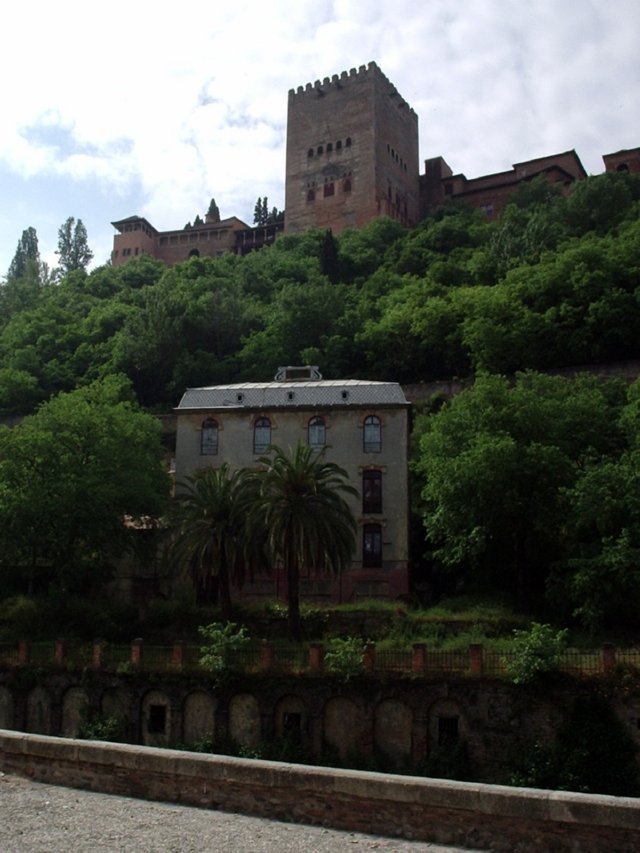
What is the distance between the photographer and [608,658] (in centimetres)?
2508

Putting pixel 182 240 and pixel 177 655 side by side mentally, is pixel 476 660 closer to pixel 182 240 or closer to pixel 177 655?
pixel 177 655

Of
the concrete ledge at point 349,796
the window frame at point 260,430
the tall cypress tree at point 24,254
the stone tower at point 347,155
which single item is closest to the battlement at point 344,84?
the stone tower at point 347,155

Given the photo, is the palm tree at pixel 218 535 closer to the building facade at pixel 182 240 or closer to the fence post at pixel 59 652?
the fence post at pixel 59 652

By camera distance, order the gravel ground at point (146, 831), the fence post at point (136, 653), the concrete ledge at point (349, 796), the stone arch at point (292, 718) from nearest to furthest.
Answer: the concrete ledge at point (349, 796), the gravel ground at point (146, 831), the stone arch at point (292, 718), the fence post at point (136, 653)

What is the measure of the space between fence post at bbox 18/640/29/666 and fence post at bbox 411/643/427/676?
1359cm

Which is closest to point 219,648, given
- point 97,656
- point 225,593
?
point 97,656

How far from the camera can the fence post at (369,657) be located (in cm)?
2733

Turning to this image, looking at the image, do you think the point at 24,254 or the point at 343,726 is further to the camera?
the point at 24,254

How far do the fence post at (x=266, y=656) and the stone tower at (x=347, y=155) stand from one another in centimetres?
7521

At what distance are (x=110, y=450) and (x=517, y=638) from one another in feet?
66.8

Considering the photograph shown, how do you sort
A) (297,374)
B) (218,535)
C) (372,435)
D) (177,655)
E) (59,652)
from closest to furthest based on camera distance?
1. (177,655)
2. (59,652)
3. (218,535)
4. (372,435)
5. (297,374)

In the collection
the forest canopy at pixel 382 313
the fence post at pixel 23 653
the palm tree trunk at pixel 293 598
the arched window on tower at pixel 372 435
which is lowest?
the fence post at pixel 23 653

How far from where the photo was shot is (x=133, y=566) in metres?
40.8

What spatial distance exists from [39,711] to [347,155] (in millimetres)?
81821
